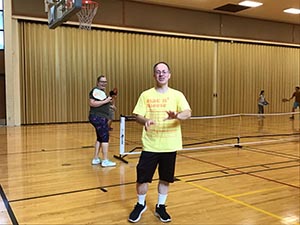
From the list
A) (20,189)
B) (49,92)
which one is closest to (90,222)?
(20,189)

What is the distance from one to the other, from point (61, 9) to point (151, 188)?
439 cm

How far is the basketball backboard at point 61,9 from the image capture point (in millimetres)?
5930

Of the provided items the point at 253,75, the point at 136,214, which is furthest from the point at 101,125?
the point at 253,75

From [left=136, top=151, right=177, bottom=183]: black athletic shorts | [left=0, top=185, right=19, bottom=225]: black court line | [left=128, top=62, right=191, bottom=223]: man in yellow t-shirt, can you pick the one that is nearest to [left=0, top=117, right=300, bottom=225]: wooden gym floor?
[left=0, top=185, right=19, bottom=225]: black court line

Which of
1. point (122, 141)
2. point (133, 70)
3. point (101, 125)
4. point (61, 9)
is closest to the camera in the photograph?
point (101, 125)

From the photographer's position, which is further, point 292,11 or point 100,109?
point 292,11

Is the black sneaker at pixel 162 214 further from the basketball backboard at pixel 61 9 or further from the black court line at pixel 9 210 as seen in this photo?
the basketball backboard at pixel 61 9

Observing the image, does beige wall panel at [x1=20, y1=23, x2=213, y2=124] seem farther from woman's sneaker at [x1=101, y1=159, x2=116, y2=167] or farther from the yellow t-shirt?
the yellow t-shirt

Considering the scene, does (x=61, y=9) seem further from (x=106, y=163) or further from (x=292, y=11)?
(x=292, y=11)

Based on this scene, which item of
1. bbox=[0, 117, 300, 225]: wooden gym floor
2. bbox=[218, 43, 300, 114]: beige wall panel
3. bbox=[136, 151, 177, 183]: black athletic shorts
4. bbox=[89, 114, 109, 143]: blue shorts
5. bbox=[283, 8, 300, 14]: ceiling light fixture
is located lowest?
bbox=[0, 117, 300, 225]: wooden gym floor

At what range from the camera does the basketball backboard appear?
19.5 feet

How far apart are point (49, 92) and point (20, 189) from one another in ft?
33.0

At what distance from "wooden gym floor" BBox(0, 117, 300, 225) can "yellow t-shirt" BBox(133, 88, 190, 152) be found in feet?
2.73

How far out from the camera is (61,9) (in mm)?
7316
